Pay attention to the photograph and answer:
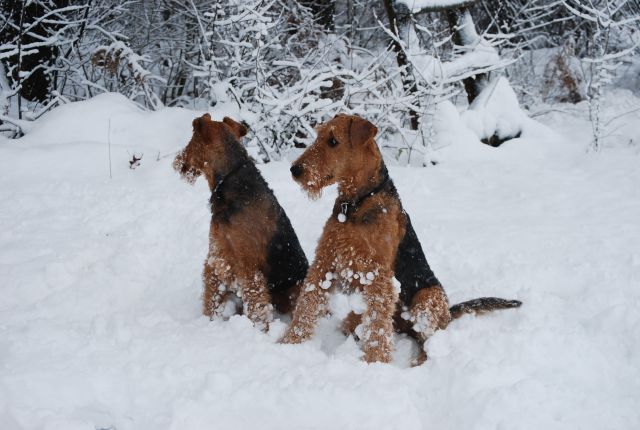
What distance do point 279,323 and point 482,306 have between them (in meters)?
1.47

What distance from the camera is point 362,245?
11.1 feet

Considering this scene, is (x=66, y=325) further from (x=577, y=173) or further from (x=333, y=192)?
(x=577, y=173)

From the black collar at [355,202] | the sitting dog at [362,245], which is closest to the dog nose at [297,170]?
the sitting dog at [362,245]

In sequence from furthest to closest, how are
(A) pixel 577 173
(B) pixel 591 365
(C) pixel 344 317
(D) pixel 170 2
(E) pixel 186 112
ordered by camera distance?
(D) pixel 170 2
(E) pixel 186 112
(A) pixel 577 173
(C) pixel 344 317
(B) pixel 591 365

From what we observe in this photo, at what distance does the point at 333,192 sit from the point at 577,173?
327cm

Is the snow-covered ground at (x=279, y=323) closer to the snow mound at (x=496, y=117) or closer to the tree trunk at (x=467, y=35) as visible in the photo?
the snow mound at (x=496, y=117)

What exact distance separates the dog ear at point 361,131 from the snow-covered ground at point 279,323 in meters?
1.43

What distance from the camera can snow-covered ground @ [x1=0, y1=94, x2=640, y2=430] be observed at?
9.02 feet

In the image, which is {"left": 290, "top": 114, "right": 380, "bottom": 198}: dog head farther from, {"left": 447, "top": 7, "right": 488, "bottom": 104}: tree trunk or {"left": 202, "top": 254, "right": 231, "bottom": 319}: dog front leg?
{"left": 447, "top": 7, "right": 488, "bottom": 104}: tree trunk

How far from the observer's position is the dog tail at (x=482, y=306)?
3627mm

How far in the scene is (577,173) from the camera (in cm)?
672

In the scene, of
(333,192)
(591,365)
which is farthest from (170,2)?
(591,365)

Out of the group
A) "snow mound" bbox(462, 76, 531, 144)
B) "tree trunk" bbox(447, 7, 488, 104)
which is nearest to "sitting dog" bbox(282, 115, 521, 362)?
"snow mound" bbox(462, 76, 531, 144)

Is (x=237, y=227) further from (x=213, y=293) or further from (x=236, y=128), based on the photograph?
(x=236, y=128)
